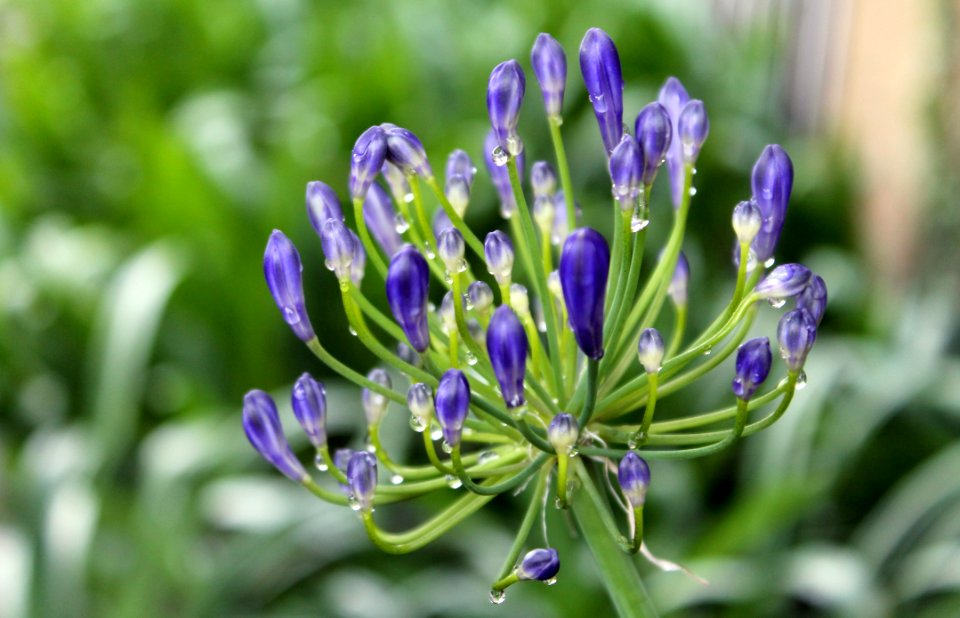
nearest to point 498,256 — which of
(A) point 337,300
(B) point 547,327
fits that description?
(B) point 547,327

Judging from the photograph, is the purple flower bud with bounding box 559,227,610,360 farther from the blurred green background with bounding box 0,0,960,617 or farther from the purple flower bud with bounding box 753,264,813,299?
the blurred green background with bounding box 0,0,960,617

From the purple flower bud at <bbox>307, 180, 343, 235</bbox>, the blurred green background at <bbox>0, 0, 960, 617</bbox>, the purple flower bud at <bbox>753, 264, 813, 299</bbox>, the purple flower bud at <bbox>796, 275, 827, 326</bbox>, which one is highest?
the purple flower bud at <bbox>307, 180, 343, 235</bbox>

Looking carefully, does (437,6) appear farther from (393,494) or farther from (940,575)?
(393,494)

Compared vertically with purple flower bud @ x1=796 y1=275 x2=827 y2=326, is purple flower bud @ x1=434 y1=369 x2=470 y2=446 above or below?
below

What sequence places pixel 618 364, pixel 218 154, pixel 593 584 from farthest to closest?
pixel 218 154, pixel 593 584, pixel 618 364

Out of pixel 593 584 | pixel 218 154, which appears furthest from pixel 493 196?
pixel 593 584

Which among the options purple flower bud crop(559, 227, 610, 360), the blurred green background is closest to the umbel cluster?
purple flower bud crop(559, 227, 610, 360)

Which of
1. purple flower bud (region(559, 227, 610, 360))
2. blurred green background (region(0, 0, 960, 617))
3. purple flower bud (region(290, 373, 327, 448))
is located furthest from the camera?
blurred green background (region(0, 0, 960, 617))
